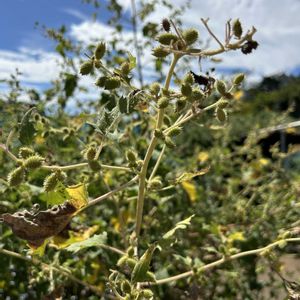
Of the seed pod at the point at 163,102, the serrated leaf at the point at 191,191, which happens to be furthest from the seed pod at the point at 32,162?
the serrated leaf at the point at 191,191

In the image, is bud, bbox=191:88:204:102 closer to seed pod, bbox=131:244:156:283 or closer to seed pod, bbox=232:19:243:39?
seed pod, bbox=232:19:243:39

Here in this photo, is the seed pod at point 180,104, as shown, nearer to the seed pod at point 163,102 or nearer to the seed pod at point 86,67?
the seed pod at point 163,102

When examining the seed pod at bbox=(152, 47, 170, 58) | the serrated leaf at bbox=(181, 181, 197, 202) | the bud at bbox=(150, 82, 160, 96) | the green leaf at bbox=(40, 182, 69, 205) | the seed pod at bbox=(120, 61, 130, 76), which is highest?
the seed pod at bbox=(152, 47, 170, 58)

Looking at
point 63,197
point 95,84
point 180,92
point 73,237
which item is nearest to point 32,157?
point 63,197

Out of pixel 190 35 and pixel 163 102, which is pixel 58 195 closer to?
pixel 163 102

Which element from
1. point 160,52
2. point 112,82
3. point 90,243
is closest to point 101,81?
point 112,82

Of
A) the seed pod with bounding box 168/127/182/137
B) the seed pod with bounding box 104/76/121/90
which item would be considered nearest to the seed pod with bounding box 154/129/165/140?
the seed pod with bounding box 168/127/182/137
